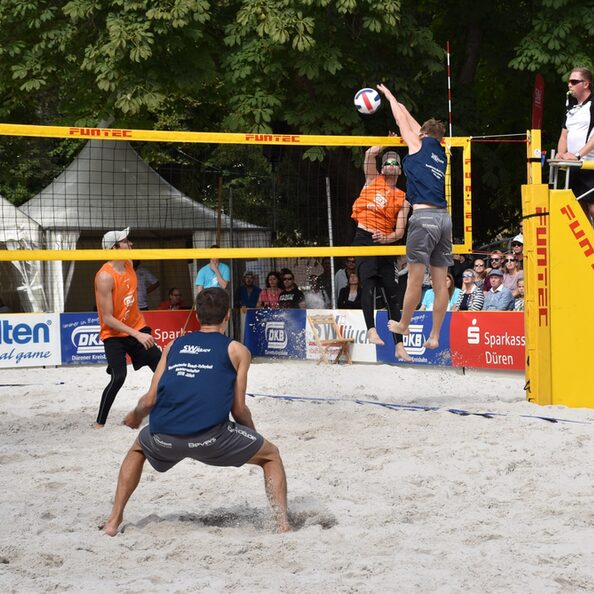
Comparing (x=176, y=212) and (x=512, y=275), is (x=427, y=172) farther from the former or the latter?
(x=176, y=212)

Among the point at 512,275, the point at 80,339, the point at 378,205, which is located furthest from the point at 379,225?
the point at 80,339

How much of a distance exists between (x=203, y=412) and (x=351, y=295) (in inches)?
381

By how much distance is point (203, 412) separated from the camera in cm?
500

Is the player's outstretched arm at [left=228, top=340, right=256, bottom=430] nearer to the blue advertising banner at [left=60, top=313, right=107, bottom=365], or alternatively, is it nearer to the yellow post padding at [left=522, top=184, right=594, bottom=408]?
the yellow post padding at [left=522, top=184, right=594, bottom=408]

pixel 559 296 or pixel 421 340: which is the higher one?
pixel 559 296

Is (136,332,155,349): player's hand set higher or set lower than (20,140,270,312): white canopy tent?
lower

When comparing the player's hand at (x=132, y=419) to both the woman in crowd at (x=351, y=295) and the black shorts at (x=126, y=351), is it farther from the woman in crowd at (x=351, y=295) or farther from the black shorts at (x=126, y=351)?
the woman in crowd at (x=351, y=295)

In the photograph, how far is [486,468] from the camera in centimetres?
633

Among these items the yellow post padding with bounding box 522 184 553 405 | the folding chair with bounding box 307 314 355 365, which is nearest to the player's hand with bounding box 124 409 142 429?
the yellow post padding with bounding box 522 184 553 405

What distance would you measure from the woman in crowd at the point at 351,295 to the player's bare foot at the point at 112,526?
374 inches

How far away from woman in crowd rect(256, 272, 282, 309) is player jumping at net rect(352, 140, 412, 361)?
6.38 metres

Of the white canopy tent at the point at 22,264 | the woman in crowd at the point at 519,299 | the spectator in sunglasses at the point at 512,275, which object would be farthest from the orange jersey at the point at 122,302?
the white canopy tent at the point at 22,264

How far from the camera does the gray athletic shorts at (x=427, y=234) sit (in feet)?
26.0

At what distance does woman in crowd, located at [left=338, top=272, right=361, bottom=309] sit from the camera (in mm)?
14516
